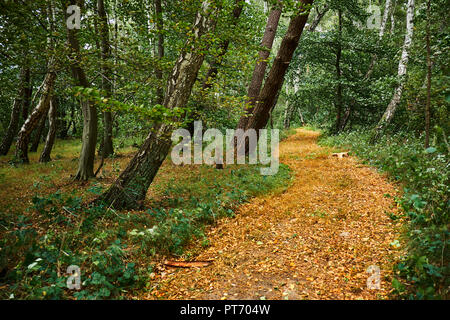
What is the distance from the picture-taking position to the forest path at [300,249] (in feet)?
9.74

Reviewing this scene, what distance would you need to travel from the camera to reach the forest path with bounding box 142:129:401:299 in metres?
2.97

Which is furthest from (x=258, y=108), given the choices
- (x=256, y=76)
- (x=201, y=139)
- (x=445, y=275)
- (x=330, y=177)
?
(x=445, y=275)

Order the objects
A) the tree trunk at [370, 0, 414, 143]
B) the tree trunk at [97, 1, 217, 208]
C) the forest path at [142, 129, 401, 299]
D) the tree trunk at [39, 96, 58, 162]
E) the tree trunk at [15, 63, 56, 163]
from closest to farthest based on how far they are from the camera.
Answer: the forest path at [142, 129, 401, 299], the tree trunk at [97, 1, 217, 208], the tree trunk at [370, 0, 414, 143], the tree trunk at [15, 63, 56, 163], the tree trunk at [39, 96, 58, 162]

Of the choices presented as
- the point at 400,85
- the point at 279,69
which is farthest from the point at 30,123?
the point at 400,85

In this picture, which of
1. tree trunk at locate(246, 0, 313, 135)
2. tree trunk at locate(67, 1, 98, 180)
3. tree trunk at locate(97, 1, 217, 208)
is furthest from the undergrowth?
tree trunk at locate(246, 0, 313, 135)

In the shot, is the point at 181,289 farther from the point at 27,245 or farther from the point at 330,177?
the point at 330,177

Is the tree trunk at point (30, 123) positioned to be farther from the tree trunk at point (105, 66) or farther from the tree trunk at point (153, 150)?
the tree trunk at point (153, 150)

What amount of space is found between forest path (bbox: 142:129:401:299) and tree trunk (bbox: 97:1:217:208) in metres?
1.82

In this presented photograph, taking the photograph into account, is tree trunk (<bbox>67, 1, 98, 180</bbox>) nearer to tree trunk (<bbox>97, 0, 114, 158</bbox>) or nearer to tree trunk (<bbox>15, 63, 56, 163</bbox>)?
tree trunk (<bbox>97, 0, 114, 158</bbox>)

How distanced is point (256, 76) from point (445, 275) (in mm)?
7730

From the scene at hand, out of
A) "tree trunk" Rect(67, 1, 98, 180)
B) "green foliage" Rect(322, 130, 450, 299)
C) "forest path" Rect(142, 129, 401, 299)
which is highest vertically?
"tree trunk" Rect(67, 1, 98, 180)

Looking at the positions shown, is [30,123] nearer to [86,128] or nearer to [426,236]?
[86,128]

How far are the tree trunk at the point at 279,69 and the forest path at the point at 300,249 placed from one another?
9.47ft
